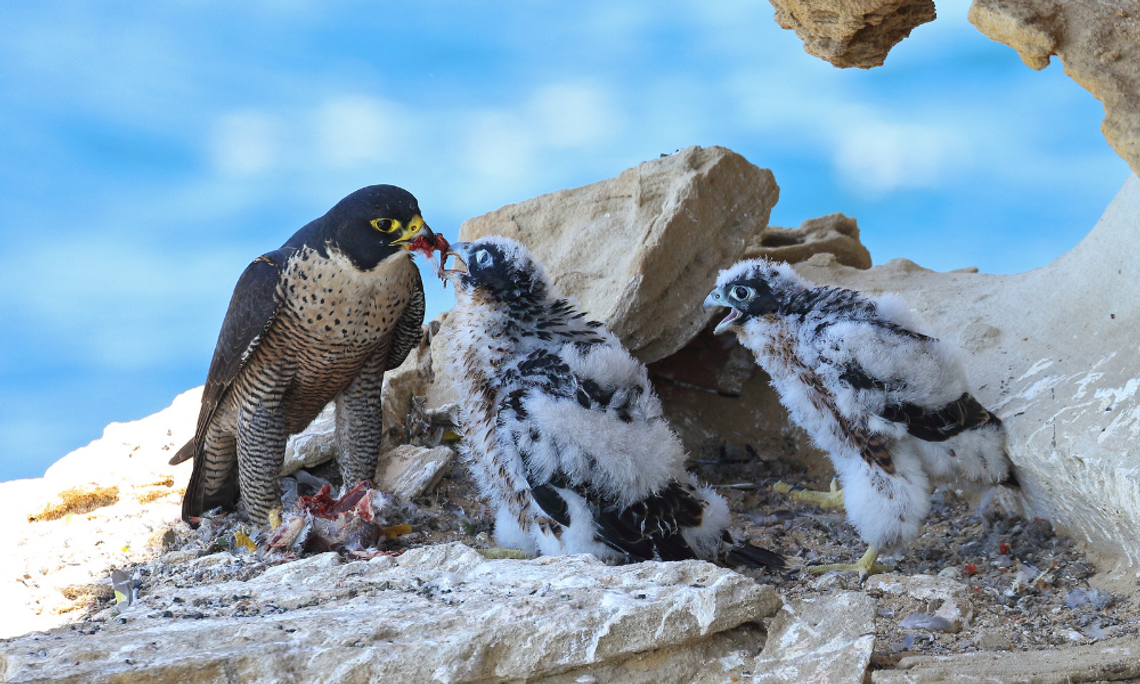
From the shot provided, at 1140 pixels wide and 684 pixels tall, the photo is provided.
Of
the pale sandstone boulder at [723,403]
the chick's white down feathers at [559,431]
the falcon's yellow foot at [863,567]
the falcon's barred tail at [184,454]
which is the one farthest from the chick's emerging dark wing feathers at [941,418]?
the falcon's barred tail at [184,454]

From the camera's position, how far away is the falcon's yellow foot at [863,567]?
12.6 feet

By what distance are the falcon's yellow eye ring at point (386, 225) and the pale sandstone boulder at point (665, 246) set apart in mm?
1447

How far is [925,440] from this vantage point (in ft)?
12.9

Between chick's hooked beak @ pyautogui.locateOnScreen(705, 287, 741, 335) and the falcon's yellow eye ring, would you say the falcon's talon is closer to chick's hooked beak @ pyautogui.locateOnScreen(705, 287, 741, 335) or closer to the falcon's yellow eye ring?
chick's hooked beak @ pyautogui.locateOnScreen(705, 287, 741, 335)

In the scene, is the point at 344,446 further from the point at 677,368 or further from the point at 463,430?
the point at 677,368

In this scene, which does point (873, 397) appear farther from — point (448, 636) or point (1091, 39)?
point (448, 636)

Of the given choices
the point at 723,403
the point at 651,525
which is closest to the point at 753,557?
the point at 651,525

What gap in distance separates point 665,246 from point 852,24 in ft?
5.94

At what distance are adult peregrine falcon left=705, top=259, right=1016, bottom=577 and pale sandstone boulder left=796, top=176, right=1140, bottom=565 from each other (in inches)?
8.5

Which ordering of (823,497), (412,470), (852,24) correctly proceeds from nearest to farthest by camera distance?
1. (852,24)
2. (823,497)
3. (412,470)

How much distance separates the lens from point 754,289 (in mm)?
4285

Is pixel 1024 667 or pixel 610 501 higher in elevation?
pixel 610 501

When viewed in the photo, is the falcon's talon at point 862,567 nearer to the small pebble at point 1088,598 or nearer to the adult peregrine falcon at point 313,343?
the small pebble at point 1088,598

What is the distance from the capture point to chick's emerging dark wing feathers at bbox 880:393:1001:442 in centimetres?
385
